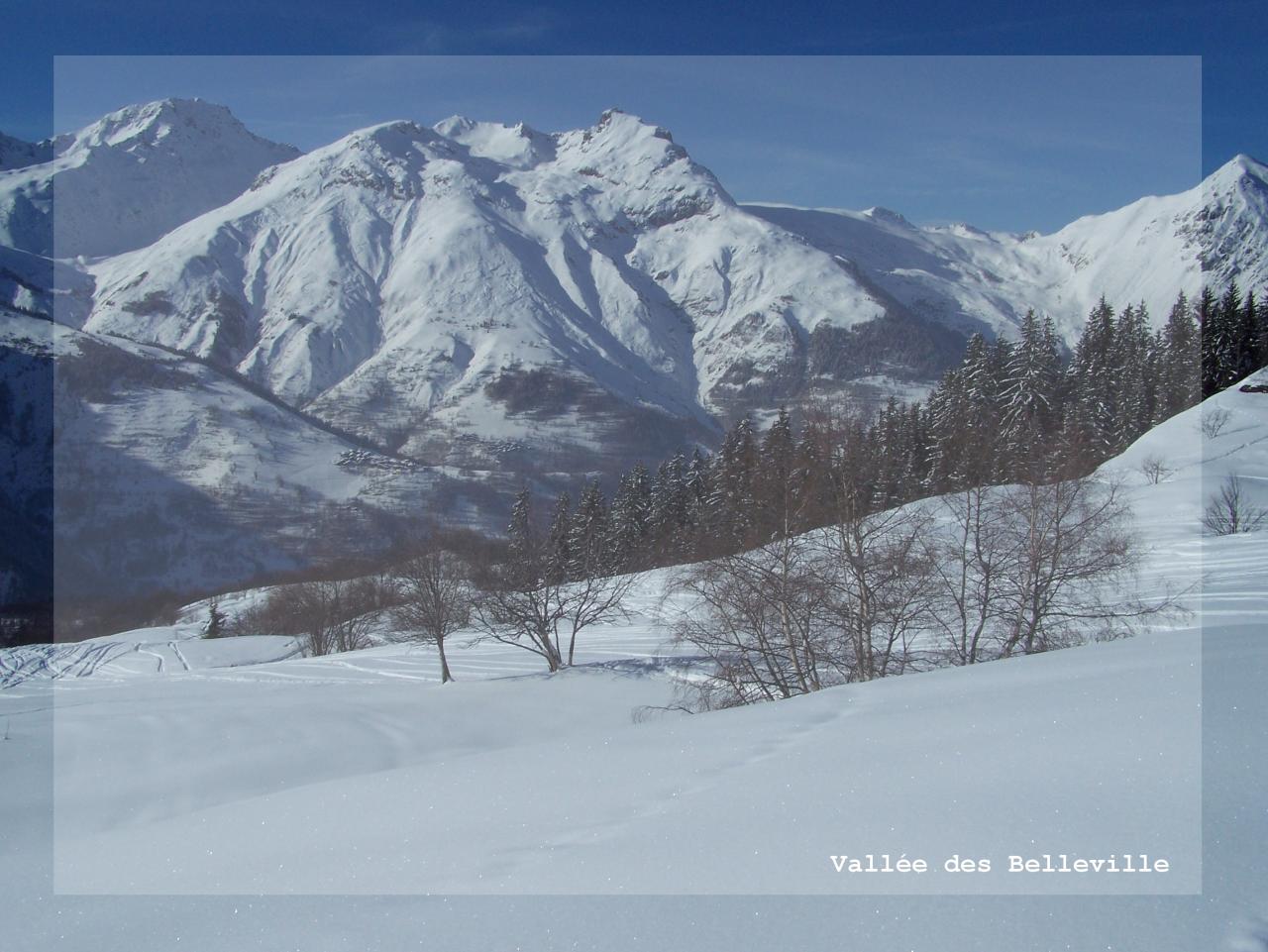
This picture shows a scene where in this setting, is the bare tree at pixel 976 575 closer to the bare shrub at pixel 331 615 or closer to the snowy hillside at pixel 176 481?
the bare shrub at pixel 331 615

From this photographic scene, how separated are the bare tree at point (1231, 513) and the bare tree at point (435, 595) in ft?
90.2

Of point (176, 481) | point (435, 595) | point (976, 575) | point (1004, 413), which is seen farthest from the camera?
point (176, 481)

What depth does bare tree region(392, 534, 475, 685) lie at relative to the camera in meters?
30.9

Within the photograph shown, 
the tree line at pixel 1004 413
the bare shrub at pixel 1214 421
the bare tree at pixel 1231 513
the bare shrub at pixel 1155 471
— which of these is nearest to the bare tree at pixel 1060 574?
the bare tree at pixel 1231 513

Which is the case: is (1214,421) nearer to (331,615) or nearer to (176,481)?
(331,615)

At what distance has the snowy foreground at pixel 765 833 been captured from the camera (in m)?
3.35

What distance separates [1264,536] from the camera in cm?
2470

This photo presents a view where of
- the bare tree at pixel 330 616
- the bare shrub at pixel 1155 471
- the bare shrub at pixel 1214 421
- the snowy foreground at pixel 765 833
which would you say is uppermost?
the bare shrub at pixel 1214 421

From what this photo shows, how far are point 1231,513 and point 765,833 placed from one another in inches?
1363

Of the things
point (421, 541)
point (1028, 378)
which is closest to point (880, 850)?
point (421, 541)

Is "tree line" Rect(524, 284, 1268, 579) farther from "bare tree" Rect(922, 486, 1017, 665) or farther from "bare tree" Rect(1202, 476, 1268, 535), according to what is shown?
"bare tree" Rect(922, 486, 1017, 665)

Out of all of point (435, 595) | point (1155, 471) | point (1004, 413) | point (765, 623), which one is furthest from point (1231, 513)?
point (435, 595)

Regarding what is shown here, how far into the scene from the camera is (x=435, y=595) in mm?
30812

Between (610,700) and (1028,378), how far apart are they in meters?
43.1
